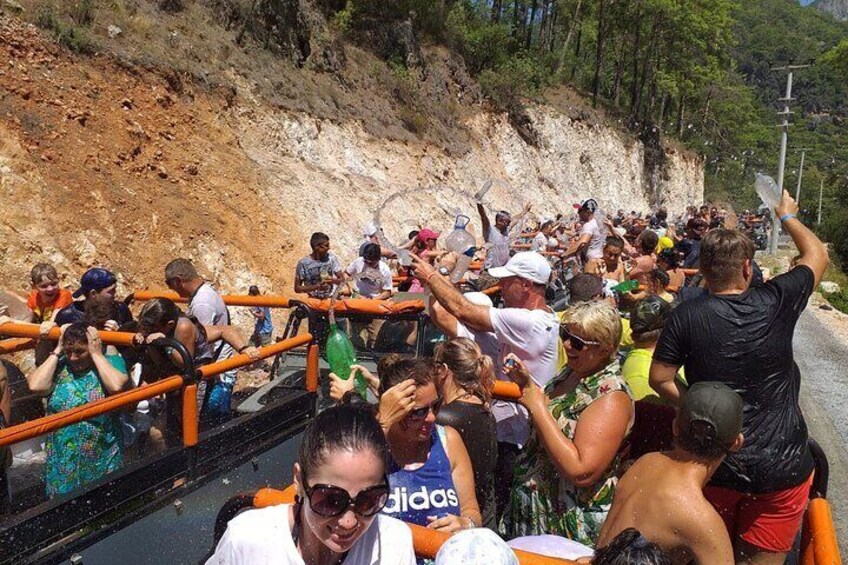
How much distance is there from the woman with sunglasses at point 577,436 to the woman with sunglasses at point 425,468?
1.00 ft

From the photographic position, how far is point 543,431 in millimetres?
2707

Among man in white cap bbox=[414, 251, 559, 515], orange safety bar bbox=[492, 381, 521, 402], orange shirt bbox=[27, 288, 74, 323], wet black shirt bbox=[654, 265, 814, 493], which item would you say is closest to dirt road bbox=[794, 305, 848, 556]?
wet black shirt bbox=[654, 265, 814, 493]

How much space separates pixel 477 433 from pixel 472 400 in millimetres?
164

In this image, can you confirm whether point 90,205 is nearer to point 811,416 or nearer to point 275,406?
point 275,406

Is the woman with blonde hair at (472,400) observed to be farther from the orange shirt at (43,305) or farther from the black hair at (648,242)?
the orange shirt at (43,305)

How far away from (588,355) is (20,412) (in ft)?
9.29

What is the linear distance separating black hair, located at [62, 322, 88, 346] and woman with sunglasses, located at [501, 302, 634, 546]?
2.26 meters

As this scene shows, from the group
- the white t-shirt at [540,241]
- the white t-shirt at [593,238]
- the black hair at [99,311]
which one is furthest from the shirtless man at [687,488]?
the white t-shirt at [540,241]

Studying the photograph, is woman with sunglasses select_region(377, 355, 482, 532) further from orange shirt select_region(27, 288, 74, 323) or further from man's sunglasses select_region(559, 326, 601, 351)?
orange shirt select_region(27, 288, 74, 323)

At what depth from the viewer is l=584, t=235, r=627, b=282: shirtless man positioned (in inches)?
286

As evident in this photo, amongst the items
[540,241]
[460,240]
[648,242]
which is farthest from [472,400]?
[540,241]

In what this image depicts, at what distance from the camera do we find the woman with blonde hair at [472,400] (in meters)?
3.23

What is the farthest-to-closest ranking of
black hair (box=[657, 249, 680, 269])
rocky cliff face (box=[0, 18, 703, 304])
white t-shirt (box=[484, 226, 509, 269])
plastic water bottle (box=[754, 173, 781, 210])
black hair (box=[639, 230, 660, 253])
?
rocky cliff face (box=[0, 18, 703, 304]) < white t-shirt (box=[484, 226, 509, 269]) < black hair (box=[657, 249, 680, 269]) < black hair (box=[639, 230, 660, 253]) < plastic water bottle (box=[754, 173, 781, 210])

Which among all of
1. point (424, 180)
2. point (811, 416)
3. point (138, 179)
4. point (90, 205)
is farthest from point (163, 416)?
point (424, 180)
